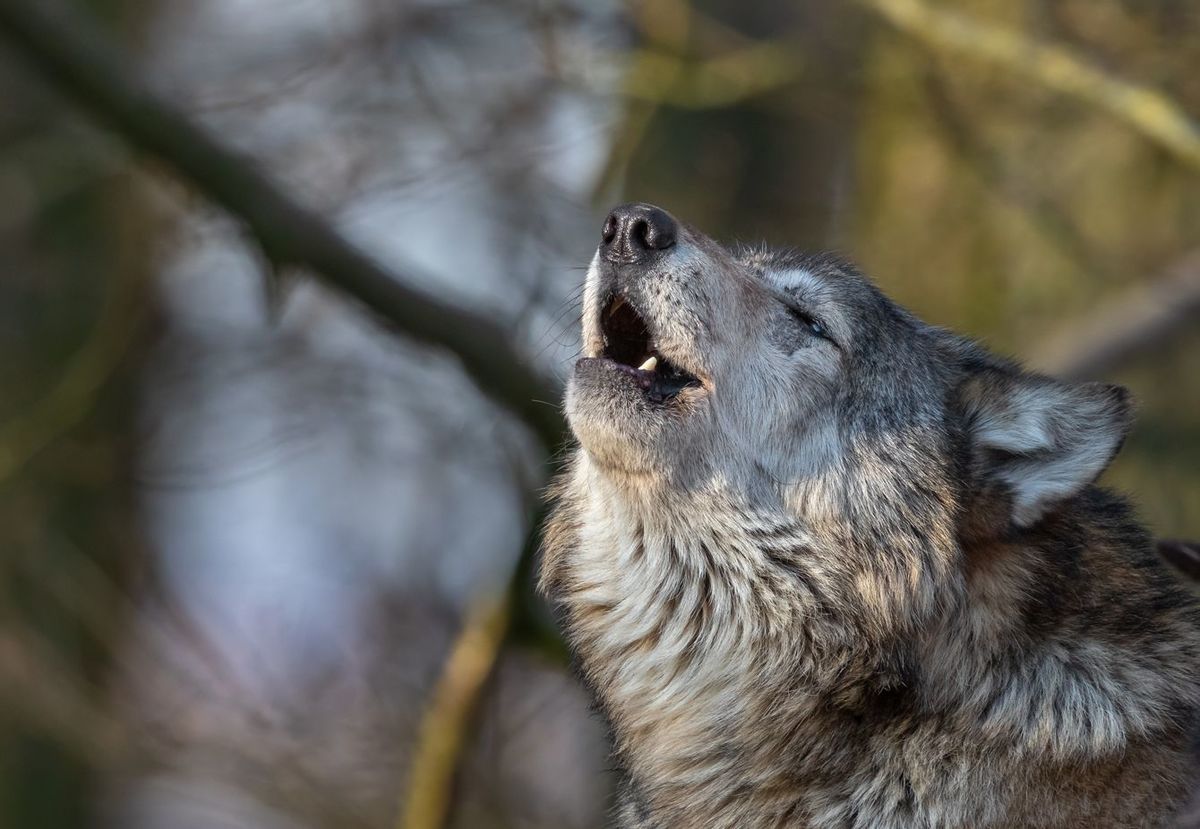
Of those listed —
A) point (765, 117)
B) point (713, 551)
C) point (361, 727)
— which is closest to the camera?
point (713, 551)

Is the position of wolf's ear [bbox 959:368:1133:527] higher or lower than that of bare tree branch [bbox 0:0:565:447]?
lower

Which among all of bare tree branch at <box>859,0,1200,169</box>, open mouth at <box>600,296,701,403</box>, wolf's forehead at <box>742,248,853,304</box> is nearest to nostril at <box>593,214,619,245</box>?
open mouth at <box>600,296,701,403</box>

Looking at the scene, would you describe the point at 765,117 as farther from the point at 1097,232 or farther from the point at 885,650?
the point at 885,650

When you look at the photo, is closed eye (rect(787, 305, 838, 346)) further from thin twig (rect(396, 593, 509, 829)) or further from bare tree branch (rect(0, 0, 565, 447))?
thin twig (rect(396, 593, 509, 829))

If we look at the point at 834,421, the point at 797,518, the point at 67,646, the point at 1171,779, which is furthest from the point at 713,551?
the point at 67,646

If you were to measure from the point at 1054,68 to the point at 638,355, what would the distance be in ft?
10.4

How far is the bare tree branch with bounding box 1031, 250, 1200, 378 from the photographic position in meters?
7.12

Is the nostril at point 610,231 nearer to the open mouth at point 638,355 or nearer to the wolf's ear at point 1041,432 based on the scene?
the open mouth at point 638,355

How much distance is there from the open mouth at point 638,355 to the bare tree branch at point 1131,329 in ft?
11.7

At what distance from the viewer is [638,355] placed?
4.14 metres

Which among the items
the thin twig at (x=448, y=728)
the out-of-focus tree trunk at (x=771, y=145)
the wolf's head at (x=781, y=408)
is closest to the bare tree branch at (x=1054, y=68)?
the out-of-focus tree trunk at (x=771, y=145)

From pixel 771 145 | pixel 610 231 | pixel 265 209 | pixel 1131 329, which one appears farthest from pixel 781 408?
pixel 771 145

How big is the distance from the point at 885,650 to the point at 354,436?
18.0ft

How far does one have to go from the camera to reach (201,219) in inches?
299
